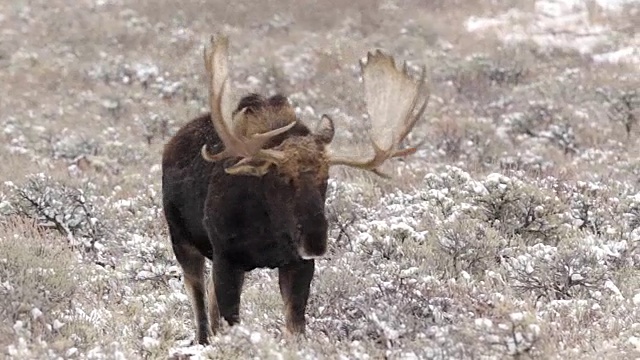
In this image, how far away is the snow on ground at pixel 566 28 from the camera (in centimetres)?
2127

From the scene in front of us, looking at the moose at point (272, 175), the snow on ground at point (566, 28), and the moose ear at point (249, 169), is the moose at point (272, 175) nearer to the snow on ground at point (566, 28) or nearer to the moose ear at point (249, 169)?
the moose ear at point (249, 169)

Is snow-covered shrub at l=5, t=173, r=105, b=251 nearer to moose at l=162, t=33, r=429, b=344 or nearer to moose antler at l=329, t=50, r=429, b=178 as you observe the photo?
moose at l=162, t=33, r=429, b=344

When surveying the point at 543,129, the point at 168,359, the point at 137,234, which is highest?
the point at 168,359

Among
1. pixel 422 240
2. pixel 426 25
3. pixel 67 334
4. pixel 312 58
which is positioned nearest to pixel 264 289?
pixel 422 240

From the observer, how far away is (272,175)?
4.70 meters

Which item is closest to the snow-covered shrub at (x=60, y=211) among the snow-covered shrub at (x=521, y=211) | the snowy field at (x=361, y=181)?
the snowy field at (x=361, y=181)

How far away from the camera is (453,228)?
7727mm

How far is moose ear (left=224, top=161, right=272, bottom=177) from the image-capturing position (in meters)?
4.55

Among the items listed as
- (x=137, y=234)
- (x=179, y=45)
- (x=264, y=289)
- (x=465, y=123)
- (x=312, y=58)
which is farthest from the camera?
(x=179, y=45)

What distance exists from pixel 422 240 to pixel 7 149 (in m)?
8.01

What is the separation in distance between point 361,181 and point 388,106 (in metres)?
5.68

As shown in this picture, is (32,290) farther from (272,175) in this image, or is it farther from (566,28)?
(566,28)

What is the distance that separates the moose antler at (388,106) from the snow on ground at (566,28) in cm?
1637

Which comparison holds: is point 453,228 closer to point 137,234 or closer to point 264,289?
point 264,289
